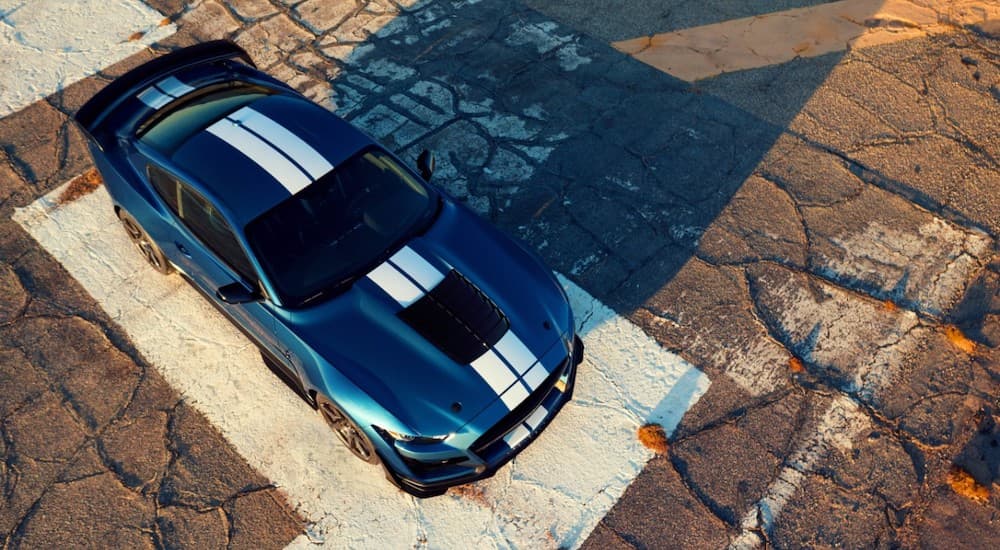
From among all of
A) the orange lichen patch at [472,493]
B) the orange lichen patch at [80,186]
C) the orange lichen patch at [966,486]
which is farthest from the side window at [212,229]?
the orange lichen patch at [966,486]

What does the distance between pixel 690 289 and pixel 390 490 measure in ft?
8.65

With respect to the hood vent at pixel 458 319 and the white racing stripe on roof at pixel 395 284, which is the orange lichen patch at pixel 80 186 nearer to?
the white racing stripe on roof at pixel 395 284

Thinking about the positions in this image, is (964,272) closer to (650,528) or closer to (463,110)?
(650,528)

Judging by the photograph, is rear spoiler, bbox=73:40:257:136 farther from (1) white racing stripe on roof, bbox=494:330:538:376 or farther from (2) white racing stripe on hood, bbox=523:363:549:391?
(2) white racing stripe on hood, bbox=523:363:549:391

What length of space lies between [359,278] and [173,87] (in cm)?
231

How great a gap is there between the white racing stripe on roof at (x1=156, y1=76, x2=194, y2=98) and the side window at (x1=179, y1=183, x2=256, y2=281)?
1015 mm

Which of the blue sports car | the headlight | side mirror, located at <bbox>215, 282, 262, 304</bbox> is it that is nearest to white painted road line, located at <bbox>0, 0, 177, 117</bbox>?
the blue sports car

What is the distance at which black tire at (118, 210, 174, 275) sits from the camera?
5.77 metres

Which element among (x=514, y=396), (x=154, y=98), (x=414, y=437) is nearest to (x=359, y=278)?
(x=414, y=437)

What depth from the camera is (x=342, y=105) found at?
7.33 metres

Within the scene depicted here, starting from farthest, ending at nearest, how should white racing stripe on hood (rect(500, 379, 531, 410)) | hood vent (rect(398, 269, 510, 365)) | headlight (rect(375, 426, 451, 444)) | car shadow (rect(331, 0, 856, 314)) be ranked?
car shadow (rect(331, 0, 856, 314)), hood vent (rect(398, 269, 510, 365)), white racing stripe on hood (rect(500, 379, 531, 410)), headlight (rect(375, 426, 451, 444))

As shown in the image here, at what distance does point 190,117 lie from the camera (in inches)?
211

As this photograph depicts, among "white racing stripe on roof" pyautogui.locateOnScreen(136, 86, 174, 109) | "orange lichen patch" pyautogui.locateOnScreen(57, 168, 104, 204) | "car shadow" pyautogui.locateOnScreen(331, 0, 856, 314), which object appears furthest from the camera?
"orange lichen patch" pyautogui.locateOnScreen(57, 168, 104, 204)

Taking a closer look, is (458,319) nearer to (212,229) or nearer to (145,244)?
(212,229)
